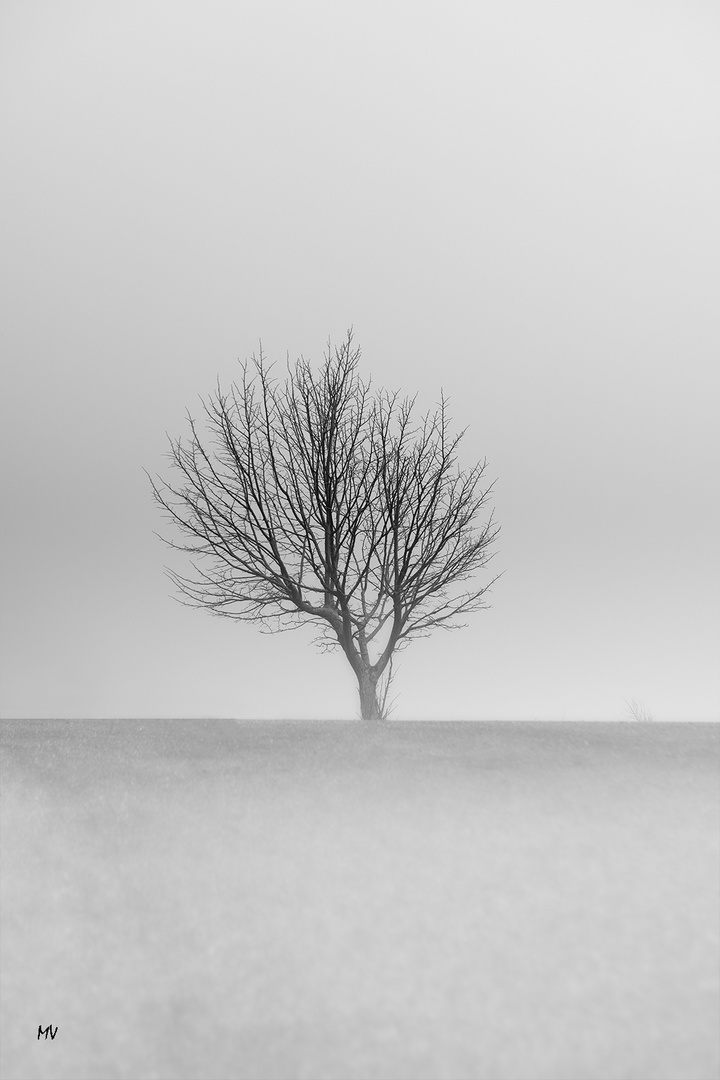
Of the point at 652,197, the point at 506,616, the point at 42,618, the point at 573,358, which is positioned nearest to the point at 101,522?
the point at 42,618

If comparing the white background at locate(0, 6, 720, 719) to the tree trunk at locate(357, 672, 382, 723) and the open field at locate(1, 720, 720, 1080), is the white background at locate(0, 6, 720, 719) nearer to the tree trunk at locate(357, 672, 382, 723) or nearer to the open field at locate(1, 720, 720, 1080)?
the tree trunk at locate(357, 672, 382, 723)

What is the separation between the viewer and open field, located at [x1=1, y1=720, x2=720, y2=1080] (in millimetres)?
1206

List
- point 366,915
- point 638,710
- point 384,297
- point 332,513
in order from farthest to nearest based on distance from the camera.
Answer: point 384,297
point 638,710
point 332,513
point 366,915

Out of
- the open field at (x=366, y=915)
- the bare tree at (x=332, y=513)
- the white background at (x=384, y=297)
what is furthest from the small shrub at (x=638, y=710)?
the open field at (x=366, y=915)

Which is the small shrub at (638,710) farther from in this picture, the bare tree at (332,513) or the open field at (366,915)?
the open field at (366,915)

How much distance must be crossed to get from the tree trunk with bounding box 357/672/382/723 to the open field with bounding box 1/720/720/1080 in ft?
15.1

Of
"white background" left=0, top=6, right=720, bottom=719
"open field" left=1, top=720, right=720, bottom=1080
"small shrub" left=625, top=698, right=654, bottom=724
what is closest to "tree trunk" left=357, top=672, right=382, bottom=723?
"white background" left=0, top=6, right=720, bottom=719

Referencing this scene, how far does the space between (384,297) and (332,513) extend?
8.08 ft

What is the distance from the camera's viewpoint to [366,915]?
54.2 inches

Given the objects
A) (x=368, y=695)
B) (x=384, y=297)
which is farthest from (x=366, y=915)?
(x=384, y=297)

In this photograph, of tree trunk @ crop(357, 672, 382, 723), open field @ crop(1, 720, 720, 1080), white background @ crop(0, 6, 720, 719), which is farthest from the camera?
white background @ crop(0, 6, 720, 719)

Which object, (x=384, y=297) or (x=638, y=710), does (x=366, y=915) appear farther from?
(x=384, y=297)

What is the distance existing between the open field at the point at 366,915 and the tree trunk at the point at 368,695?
15.1 feet

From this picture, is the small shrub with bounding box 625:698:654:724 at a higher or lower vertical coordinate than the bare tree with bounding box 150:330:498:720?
lower
